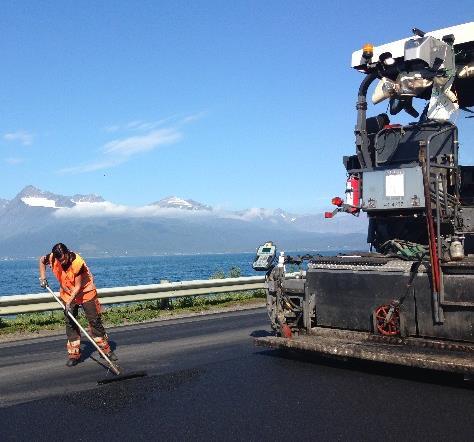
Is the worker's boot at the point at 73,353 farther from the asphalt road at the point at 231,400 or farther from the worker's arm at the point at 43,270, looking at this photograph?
the worker's arm at the point at 43,270

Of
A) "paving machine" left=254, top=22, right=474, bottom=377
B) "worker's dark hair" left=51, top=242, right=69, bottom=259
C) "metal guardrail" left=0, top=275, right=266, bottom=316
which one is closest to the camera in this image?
"paving machine" left=254, top=22, right=474, bottom=377

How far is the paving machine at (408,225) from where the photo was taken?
611cm

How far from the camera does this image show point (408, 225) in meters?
6.76

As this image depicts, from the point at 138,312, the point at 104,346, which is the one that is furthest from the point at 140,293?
the point at 104,346

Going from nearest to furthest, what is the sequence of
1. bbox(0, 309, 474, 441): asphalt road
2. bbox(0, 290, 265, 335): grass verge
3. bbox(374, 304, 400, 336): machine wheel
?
bbox(0, 309, 474, 441): asphalt road
bbox(374, 304, 400, 336): machine wheel
bbox(0, 290, 265, 335): grass verge

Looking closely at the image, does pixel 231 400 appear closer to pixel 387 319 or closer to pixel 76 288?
pixel 387 319

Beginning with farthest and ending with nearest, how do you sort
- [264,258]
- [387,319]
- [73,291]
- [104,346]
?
[104,346], [73,291], [264,258], [387,319]

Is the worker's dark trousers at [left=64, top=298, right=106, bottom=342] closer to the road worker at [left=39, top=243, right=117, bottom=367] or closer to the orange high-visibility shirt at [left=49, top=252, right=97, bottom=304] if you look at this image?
the road worker at [left=39, top=243, right=117, bottom=367]

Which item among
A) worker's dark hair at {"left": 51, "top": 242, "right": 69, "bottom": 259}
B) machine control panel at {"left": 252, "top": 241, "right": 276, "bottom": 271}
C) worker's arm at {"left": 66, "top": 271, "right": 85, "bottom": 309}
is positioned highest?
worker's dark hair at {"left": 51, "top": 242, "right": 69, "bottom": 259}

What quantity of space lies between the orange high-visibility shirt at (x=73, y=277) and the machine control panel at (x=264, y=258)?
2289mm

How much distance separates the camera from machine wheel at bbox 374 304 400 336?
21.5 feet

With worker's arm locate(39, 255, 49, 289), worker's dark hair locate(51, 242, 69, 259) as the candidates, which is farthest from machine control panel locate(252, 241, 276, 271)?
worker's arm locate(39, 255, 49, 289)

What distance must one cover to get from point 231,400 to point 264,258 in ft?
7.37

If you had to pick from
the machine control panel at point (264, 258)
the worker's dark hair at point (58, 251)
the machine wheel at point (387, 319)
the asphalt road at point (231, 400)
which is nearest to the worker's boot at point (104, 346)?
the asphalt road at point (231, 400)
